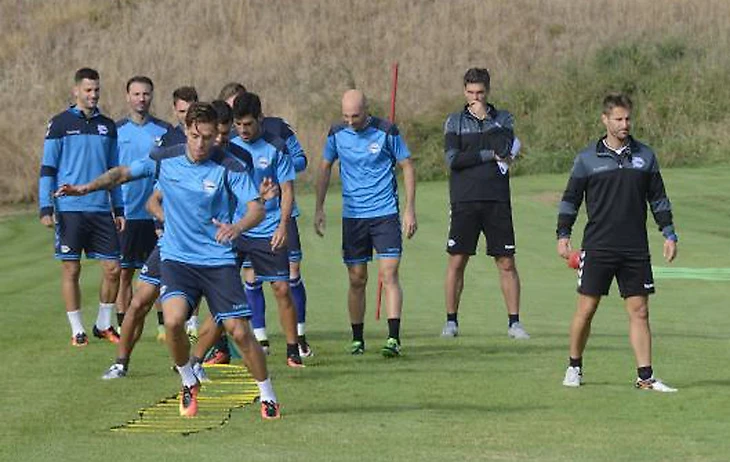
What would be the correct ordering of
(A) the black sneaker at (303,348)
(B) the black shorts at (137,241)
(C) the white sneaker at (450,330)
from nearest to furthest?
(A) the black sneaker at (303,348), (B) the black shorts at (137,241), (C) the white sneaker at (450,330)

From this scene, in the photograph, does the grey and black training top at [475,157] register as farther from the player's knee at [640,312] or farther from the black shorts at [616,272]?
the player's knee at [640,312]

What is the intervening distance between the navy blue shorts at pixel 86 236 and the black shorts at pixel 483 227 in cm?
311

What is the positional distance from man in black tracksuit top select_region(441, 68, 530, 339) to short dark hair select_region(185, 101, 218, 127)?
484 centimetres

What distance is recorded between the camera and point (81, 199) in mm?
15398

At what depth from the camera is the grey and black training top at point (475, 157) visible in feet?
50.9

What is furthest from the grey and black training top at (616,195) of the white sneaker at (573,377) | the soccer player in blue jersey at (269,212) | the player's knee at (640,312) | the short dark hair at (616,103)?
the soccer player in blue jersey at (269,212)

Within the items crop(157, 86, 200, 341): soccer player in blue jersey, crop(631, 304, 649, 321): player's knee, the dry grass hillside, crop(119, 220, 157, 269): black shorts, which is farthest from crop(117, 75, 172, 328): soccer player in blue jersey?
the dry grass hillside

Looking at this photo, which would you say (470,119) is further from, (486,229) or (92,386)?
(92,386)

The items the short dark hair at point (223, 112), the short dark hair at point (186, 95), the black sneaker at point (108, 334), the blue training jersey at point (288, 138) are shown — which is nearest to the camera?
the short dark hair at point (223, 112)

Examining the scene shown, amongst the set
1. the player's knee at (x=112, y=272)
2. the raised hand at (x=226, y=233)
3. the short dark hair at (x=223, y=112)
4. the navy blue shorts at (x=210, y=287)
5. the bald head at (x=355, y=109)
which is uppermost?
the short dark hair at (x=223, y=112)

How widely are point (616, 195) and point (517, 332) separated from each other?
144 inches

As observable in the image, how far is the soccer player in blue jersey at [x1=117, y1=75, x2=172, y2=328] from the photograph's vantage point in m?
15.2

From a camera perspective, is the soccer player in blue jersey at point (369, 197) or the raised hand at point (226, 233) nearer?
the raised hand at point (226, 233)

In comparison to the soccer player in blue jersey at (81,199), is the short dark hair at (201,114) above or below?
above
